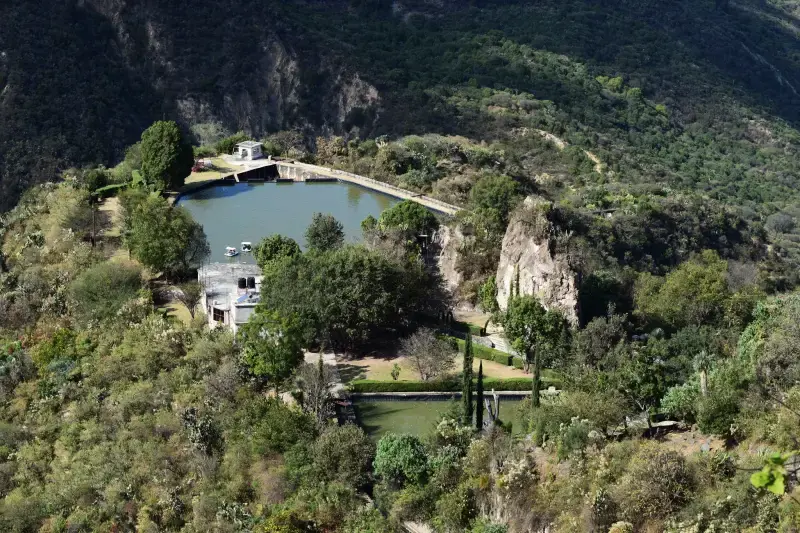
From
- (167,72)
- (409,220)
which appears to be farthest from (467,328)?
(167,72)

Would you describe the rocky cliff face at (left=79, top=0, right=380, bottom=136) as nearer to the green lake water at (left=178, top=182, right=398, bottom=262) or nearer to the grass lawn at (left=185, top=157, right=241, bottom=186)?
the grass lawn at (left=185, top=157, right=241, bottom=186)

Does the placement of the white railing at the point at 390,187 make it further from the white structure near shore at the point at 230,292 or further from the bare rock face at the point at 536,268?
the white structure near shore at the point at 230,292

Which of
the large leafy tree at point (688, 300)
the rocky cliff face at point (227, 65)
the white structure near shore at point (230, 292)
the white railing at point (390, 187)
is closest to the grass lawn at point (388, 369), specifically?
the white structure near shore at point (230, 292)

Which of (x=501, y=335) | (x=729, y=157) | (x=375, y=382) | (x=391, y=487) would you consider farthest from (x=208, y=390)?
(x=729, y=157)

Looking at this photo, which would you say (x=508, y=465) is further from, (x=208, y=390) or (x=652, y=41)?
(x=652, y=41)

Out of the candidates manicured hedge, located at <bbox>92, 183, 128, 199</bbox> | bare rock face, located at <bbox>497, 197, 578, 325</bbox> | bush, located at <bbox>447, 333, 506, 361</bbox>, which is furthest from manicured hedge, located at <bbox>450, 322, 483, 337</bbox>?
manicured hedge, located at <bbox>92, 183, 128, 199</bbox>

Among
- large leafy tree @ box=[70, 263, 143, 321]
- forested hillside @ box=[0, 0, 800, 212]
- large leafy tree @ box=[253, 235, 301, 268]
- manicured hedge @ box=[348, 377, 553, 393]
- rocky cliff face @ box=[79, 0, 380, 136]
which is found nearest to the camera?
manicured hedge @ box=[348, 377, 553, 393]

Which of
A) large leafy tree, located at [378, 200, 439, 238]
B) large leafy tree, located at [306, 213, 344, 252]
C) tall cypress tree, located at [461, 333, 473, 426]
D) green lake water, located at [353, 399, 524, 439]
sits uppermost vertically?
large leafy tree, located at [378, 200, 439, 238]
